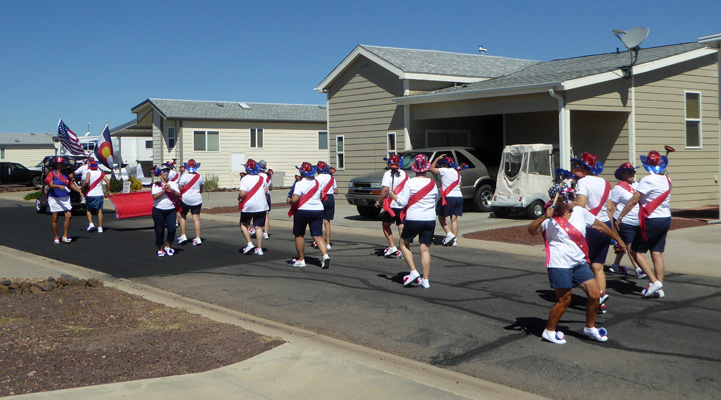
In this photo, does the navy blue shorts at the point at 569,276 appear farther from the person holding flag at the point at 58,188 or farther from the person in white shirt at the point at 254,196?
the person holding flag at the point at 58,188

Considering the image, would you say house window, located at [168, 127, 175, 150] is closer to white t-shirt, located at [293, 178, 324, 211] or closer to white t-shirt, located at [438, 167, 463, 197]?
white t-shirt, located at [438, 167, 463, 197]

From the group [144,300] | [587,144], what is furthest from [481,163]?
[144,300]

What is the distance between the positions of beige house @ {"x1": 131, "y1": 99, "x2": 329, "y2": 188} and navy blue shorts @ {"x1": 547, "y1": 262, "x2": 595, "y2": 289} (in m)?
30.9

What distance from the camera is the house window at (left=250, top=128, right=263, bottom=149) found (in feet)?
127

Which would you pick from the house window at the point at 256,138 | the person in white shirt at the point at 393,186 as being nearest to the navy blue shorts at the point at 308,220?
the person in white shirt at the point at 393,186

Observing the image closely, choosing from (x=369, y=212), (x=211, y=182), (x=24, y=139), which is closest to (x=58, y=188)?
(x=369, y=212)

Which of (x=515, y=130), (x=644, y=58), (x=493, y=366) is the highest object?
(x=644, y=58)

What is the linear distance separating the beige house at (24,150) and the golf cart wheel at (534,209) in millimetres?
66227

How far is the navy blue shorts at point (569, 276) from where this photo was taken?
6.48 m

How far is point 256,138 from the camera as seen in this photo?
3897 cm

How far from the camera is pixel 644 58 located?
19188 millimetres

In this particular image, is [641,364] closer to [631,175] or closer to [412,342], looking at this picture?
[412,342]

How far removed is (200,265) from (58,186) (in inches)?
177

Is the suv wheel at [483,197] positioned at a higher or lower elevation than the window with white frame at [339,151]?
lower
